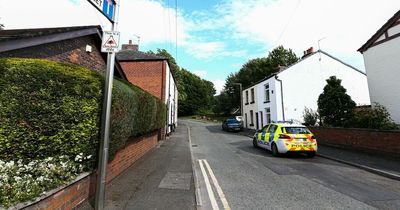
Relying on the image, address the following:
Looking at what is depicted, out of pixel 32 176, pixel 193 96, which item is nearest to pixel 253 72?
pixel 193 96

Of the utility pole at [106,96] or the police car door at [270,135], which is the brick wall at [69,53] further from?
the police car door at [270,135]

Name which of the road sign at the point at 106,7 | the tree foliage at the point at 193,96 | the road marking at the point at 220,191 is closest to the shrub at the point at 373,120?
the road marking at the point at 220,191

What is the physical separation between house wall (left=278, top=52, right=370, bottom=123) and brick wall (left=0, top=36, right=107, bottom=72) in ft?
49.5

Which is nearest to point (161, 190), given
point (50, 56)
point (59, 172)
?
point (59, 172)

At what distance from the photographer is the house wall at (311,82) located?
59.7ft

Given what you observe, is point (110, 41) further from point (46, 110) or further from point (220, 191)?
point (220, 191)

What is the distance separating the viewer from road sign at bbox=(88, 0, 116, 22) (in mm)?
3744

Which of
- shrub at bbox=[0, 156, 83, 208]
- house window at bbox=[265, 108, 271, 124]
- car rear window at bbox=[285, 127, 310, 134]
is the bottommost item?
shrub at bbox=[0, 156, 83, 208]

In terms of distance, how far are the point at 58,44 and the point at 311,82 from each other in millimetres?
18780

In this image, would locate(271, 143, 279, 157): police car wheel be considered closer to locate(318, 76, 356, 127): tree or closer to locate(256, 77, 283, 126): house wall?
locate(318, 76, 356, 127): tree

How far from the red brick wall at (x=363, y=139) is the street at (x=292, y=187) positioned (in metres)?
2.45

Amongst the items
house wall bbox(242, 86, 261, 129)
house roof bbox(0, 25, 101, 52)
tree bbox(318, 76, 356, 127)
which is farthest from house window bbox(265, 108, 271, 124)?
house roof bbox(0, 25, 101, 52)

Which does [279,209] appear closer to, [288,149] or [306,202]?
[306,202]

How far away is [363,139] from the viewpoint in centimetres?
950
